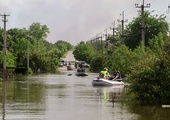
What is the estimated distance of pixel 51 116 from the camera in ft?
58.1

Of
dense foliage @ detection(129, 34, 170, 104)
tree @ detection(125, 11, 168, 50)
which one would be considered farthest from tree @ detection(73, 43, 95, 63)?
dense foliage @ detection(129, 34, 170, 104)

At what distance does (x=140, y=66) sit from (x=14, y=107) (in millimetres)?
6804

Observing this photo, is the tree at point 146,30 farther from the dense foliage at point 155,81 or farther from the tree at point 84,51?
the tree at point 84,51

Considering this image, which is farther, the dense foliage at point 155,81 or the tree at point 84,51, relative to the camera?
the tree at point 84,51

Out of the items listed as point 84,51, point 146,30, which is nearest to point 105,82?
point 146,30

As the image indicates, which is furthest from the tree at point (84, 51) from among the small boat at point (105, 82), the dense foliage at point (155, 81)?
the dense foliage at point (155, 81)

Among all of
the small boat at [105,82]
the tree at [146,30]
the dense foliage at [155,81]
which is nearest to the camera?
the dense foliage at [155,81]

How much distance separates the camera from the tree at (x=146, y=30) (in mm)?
80000

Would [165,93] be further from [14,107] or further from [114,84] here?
[114,84]

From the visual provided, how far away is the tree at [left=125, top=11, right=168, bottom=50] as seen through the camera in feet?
262

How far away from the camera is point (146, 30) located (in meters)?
79.2

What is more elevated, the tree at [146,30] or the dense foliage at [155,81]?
the tree at [146,30]

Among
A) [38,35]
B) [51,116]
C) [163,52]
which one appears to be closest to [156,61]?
[163,52]

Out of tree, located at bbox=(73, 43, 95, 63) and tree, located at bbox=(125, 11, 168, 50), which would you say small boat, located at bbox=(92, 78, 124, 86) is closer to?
tree, located at bbox=(125, 11, 168, 50)
